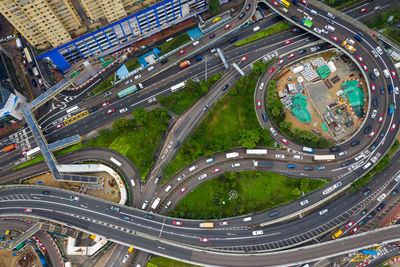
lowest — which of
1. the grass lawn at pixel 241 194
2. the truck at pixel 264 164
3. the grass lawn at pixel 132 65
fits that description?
the grass lawn at pixel 241 194

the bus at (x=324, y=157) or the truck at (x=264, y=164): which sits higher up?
the truck at (x=264, y=164)

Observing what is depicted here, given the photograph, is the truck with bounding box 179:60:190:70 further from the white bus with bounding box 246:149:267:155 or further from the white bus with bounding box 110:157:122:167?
the white bus with bounding box 110:157:122:167

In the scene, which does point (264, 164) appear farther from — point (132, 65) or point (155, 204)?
point (132, 65)

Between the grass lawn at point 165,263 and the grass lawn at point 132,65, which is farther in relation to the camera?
the grass lawn at point 132,65

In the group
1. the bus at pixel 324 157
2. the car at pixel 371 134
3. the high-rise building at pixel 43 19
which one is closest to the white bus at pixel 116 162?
the high-rise building at pixel 43 19

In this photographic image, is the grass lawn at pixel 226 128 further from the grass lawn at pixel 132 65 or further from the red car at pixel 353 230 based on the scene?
the red car at pixel 353 230

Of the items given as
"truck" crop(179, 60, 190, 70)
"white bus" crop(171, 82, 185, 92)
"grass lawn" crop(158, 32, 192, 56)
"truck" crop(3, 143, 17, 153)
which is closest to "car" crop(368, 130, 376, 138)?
"white bus" crop(171, 82, 185, 92)

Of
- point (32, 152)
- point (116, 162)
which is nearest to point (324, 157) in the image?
point (116, 162)

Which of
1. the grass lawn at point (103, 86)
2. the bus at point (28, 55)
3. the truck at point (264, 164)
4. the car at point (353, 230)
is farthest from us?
the bus at point (28, 55)
